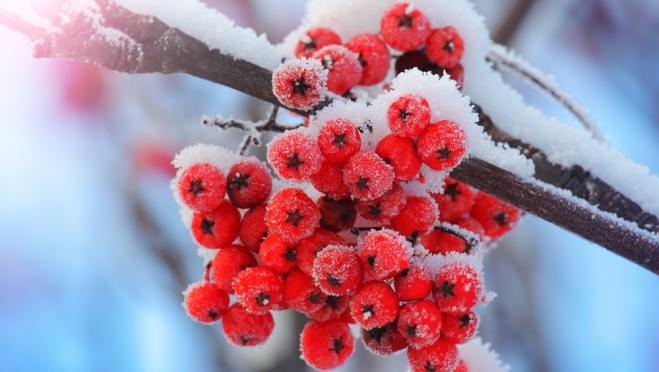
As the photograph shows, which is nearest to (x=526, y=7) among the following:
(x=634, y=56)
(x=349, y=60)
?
(x=634, y=56)

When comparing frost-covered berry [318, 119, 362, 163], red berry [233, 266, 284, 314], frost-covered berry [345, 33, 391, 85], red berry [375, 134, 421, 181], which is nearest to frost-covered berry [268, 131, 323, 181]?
frost-covered berry [318, 119, 362, 163]

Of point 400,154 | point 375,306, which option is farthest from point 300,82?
point 375,306

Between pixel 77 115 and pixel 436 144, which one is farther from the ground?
pixel 436 144

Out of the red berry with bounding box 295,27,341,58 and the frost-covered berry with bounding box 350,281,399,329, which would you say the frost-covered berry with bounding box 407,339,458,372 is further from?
the red berry with bounding box 295,27,341,58

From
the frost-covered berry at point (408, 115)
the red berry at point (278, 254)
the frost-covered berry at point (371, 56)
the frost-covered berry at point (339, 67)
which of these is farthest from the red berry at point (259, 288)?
the frost-covered berry at point (371, 56)

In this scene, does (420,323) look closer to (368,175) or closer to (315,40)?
(368,175)

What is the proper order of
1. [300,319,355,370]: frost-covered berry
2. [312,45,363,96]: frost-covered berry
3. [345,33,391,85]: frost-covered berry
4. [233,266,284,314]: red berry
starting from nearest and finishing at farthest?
[233,266,284,314]: red berry
[300,319,355,370]: frost-covered berry
[312,45,363,96]: frost-covered berry
[345,33,391,85]: frost-covered berry

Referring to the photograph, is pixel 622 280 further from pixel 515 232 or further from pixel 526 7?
pixel 526 7
